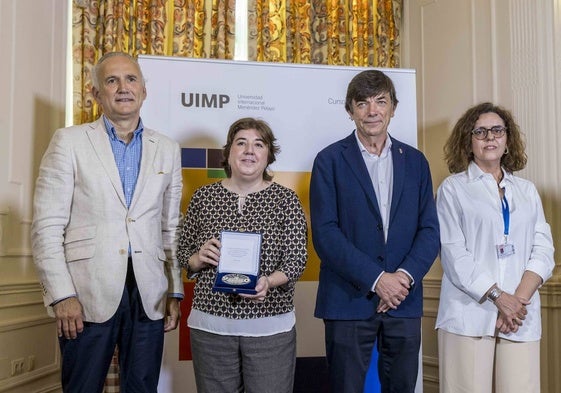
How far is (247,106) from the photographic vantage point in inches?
126

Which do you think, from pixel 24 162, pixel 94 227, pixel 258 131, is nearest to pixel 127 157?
pixel 94 227

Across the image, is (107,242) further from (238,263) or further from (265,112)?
(265,112)

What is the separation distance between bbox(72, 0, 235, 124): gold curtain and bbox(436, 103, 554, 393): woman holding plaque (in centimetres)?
245

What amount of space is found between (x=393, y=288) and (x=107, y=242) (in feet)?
3.27

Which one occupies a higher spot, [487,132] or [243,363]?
[487,132]

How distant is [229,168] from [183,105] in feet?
2.99

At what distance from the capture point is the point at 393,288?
2.12 metres

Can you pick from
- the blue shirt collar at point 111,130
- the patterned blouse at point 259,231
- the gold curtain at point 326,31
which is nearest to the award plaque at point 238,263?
the patterned blouse at point 259,231

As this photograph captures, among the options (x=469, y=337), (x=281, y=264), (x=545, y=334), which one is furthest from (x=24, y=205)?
(x=545, y=334)

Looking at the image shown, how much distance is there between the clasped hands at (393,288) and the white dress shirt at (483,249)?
1.06 feet

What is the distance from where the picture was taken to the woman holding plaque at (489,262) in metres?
2.31

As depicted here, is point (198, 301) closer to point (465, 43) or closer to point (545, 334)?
point (545, 334)

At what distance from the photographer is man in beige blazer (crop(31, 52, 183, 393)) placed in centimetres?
206

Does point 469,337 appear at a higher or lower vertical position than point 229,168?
lower
